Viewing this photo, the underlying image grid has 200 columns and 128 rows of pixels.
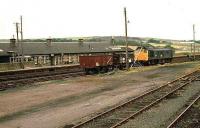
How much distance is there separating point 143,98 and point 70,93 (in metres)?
5.71

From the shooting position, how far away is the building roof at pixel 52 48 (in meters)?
69.1

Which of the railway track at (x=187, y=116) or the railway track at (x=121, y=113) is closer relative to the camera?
the railway track at (x=187, y=116)

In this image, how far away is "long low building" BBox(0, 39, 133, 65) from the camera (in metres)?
66.9

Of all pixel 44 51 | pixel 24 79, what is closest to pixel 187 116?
pixel 24 79

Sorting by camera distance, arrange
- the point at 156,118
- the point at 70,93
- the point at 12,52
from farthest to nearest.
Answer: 1. the point at 12,52
2. the point at 70,93
3. the point at 156,118

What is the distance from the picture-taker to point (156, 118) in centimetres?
1633

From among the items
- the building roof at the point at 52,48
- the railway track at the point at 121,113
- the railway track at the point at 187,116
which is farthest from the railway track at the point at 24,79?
the building roof at the point at 52,48

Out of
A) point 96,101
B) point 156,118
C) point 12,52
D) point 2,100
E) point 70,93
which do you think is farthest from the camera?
point 12,52

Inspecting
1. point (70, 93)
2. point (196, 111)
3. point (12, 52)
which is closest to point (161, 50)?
point (12, 52)

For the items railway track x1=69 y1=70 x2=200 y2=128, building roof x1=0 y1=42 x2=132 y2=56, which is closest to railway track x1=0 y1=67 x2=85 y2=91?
railway track x1=69 y1=70 x2=200 y2=128

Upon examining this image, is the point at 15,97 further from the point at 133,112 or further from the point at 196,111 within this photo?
the point at 196,111

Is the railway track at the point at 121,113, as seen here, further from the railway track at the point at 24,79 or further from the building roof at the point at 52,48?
the building roof at the point at 52,48

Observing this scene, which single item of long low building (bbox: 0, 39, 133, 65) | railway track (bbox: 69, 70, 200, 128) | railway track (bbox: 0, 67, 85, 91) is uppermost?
long low building (bbox: 0, 39, 133, 65)

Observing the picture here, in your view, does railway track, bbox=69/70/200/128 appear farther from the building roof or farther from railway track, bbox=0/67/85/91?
the building roof
